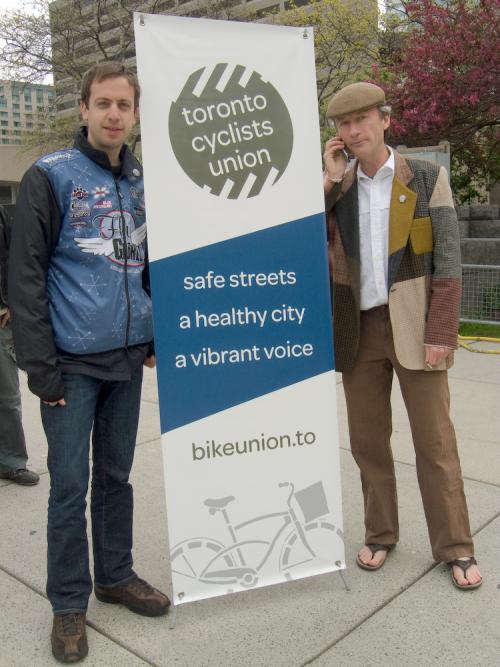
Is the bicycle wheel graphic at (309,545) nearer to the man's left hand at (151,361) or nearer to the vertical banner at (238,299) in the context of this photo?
the vertical banner at (238,299)

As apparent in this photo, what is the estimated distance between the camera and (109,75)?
7.91ft

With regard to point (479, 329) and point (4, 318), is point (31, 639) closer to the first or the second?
point (4, 318)

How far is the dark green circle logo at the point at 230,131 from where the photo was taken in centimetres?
248

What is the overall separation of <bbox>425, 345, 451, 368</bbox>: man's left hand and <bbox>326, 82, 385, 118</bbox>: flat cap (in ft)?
3.17

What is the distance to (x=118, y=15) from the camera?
2572 centimetres

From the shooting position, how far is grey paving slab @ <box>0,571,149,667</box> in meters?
2.49

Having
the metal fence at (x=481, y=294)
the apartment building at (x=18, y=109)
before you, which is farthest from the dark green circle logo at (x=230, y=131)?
the apartment building at (x=18, y=109)

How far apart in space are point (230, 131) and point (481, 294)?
6361 mm

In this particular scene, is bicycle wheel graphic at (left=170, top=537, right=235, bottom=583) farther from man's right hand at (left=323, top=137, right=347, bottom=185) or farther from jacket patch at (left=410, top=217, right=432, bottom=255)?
man's right hand at (left=323, top=137, right=347, bottom=185)

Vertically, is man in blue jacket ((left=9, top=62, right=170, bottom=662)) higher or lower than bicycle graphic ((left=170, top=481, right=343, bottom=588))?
higher

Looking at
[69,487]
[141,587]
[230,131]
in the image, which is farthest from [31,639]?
[230,131]

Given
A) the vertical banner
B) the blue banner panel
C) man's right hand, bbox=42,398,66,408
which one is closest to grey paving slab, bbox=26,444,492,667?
the vertical banner

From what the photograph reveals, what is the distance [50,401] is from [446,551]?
1.73 m

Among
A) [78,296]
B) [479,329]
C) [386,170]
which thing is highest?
[386,170]
